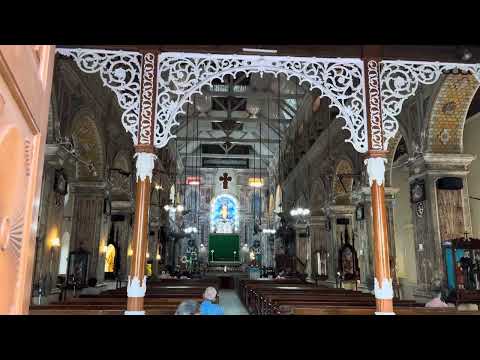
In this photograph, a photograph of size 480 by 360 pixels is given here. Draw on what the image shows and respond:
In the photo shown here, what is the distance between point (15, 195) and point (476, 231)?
12979mm

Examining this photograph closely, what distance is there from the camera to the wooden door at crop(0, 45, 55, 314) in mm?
1856

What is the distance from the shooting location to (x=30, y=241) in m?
2.26

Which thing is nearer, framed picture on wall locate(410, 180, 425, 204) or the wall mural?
framed picture on wall locate(410, 180, 425, 204)

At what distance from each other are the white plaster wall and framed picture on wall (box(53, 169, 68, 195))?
37.7ft

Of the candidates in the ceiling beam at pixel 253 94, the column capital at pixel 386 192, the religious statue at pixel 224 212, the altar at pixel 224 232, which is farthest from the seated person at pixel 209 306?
the religious statue at pixel 224 212

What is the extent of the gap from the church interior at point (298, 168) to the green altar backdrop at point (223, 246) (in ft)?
40.3

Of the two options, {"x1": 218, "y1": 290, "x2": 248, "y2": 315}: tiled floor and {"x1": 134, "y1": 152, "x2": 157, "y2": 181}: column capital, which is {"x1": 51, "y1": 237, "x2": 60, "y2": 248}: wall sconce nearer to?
{"x1": 134, "y1": 152, "x2": 157, "y2": 181}: column capital

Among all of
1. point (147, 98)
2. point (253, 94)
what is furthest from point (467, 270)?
point (253, 94)

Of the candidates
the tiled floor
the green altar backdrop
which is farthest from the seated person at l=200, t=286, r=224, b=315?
the green altar backdrop

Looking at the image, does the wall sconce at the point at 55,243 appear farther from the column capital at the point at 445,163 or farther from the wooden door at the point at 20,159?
the column capital at the point at 445,163

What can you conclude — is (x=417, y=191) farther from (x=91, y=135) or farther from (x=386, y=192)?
(x=91, y=135)

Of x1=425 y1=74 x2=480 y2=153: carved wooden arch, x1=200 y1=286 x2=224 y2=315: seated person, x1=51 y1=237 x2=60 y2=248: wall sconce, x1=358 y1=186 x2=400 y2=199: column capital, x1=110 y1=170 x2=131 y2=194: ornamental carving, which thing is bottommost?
x1=200 y1=286 x2=224 y2=315: seated person
